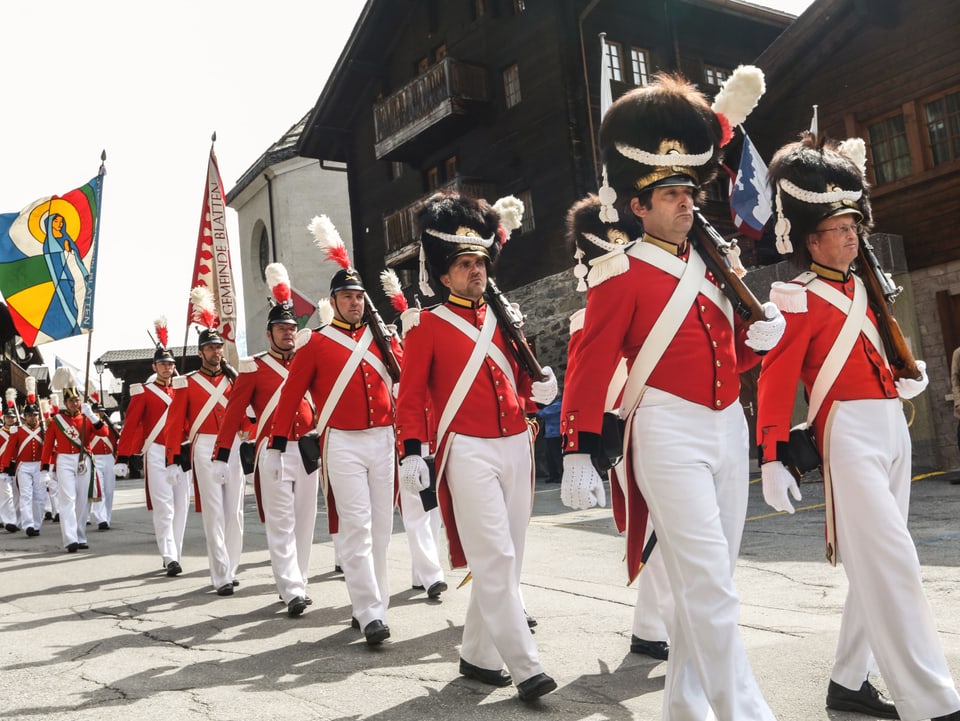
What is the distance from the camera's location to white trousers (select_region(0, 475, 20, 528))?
19.0 metres

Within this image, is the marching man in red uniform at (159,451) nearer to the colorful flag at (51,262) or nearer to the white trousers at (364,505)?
the white trousers at (364,505)

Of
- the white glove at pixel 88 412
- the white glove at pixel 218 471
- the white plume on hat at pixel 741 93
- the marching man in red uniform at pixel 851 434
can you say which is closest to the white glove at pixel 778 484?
the marching man in red uniform at pixel 851 434

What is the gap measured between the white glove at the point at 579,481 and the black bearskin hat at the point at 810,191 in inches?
56.1

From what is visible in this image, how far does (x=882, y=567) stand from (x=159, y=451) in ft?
27.0

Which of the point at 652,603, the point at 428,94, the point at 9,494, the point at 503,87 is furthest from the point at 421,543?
the point at 428,94

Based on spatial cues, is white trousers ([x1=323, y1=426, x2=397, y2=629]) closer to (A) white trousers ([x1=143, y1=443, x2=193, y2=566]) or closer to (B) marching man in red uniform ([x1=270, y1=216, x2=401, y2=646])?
(B) marching man in red uniform ([x1=270, y1=216, x2=401, y2=646])

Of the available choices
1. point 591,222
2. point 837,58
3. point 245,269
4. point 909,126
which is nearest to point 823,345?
point 591,222

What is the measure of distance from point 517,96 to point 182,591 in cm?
1650

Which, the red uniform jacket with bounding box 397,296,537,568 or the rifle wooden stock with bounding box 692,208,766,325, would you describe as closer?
the rifle wooden stock with bounding box 692,208,766,325

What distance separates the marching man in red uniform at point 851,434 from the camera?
3.71 m

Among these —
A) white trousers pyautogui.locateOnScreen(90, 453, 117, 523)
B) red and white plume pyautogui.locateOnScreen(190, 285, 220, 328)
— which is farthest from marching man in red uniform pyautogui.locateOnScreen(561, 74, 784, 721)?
white trousers pyautogui.locateOnScreen(90, 453, 117, 523)

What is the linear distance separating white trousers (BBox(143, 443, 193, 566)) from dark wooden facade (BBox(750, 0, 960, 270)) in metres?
10.9

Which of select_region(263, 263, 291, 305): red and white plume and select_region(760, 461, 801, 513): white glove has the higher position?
select_region(263, 263, 291, 305): red and white plume

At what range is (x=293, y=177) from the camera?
33844mm
